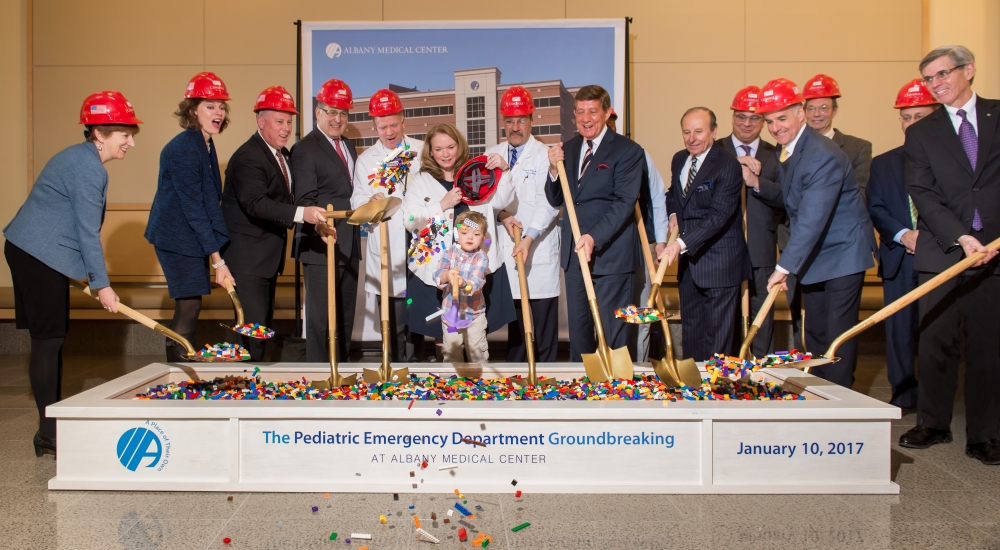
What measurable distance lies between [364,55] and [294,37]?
0.88m

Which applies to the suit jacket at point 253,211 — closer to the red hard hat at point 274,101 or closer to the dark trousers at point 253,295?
the dark trousers at point 253,295

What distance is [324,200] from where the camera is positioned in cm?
430

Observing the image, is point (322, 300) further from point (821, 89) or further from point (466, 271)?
point (821, 89)

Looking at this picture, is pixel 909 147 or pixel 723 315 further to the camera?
pixel 723 315

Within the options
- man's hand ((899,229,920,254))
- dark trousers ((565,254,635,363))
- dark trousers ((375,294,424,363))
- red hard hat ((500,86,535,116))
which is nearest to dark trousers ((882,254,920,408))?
man's hand ((899,229,920,254))

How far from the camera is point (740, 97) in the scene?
14.4 ft

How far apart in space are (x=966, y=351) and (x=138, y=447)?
3416 millimetres

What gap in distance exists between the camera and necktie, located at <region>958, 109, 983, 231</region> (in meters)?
3.17

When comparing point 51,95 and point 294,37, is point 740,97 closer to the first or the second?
point 294,37

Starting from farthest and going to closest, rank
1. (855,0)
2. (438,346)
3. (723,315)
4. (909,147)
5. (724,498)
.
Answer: (855,0) < (438,346) < (723,315) < (909,147) < (724,498)

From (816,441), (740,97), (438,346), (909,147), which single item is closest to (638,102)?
(740,97)

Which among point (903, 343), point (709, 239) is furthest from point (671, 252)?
point (903, 343)

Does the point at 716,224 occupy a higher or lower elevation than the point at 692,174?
lower

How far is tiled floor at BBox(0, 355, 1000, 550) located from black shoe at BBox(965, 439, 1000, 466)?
0.81 ft
